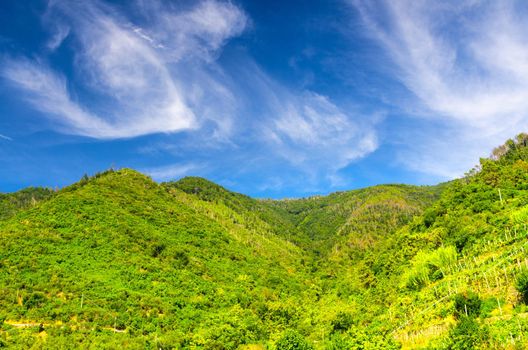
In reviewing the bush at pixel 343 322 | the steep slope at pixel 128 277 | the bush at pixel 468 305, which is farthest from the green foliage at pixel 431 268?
the steep slope at pixel 128 277

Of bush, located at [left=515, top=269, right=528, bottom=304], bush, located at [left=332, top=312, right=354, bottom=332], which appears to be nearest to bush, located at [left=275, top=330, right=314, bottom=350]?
bush, located at [left=515, top=269, right=528, bottom=304]

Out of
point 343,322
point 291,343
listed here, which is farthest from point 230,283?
point 291,343

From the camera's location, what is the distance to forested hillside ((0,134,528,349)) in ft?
112

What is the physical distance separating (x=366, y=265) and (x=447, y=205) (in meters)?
31.5

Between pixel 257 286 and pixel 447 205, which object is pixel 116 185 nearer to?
pixel 257 286

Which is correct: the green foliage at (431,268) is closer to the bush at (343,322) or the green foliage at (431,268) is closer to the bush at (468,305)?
the bush at (343,322)

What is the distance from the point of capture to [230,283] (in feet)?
314

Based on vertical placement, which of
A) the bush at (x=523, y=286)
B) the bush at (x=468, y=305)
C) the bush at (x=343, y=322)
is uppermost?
the bush at (x=523, y=286)

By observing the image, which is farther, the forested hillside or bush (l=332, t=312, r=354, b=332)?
bush (l=332, t=312, r=354, b=332)

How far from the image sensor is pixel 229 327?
49125 millimetres

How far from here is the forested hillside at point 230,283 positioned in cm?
3416

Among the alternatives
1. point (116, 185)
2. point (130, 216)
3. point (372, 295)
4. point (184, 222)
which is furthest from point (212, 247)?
point (372, 295)

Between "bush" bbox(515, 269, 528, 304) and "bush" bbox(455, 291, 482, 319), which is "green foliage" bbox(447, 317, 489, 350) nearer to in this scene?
"bush" bbox(515, 269, 528, 304)

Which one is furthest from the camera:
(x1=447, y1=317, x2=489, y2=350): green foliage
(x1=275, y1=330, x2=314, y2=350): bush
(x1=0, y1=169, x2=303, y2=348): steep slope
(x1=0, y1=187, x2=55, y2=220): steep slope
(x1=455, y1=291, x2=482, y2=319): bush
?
(x1=0, y1=187, x2=55, y2=220): steep slope
